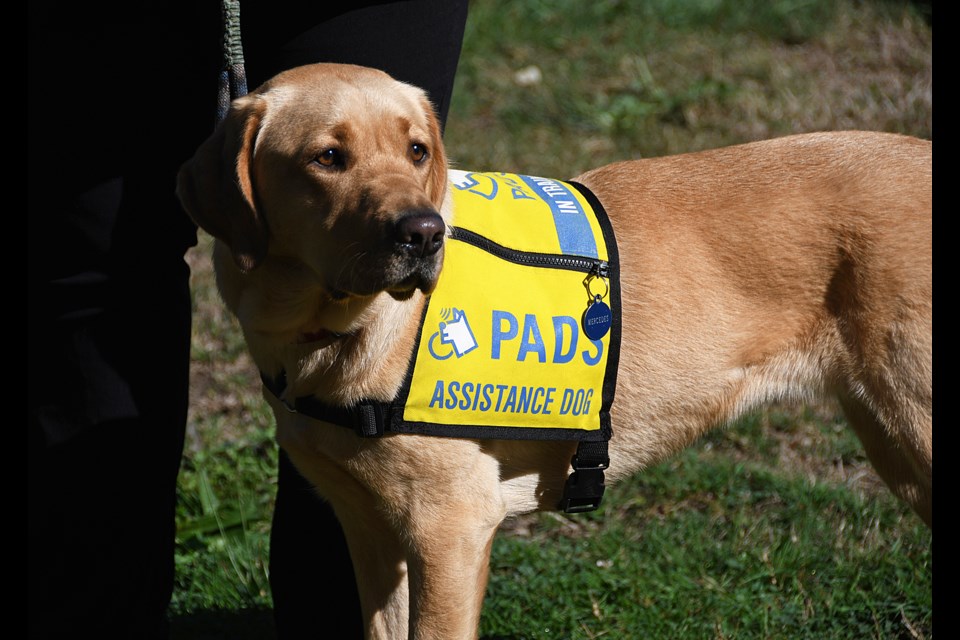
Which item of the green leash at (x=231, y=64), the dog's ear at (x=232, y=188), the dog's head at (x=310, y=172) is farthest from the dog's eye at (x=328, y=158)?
the green leash at (x=231, y=64)

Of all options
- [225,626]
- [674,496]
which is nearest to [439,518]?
[225,626]

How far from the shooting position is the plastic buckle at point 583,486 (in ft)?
9.70

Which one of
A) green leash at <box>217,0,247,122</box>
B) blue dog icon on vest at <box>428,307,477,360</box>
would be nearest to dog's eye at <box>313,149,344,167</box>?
green leash at <box>217,0,247,122</box>

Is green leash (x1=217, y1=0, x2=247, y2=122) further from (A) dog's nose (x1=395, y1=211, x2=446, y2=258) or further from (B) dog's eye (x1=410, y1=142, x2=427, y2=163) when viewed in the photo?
(A) dog's nose (x1=395, y1=211, x2=446, y2=258)

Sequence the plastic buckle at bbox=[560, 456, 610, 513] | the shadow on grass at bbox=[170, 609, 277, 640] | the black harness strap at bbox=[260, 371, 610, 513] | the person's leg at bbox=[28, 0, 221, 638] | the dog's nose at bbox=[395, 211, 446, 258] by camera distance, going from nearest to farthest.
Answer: the dog's nose at bbox=[395, 211, 446, 258] < the black harness strap at bbox=[260, 371, 610, 513] < the person's leg at bbox=[28, 0, 221, 638] < the plastic buckle at bbox=[560, 456, 610, 513] < the shadow on grass at bbox=[170, 609, 277, 640]

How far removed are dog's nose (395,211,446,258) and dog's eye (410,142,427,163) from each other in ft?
1.12

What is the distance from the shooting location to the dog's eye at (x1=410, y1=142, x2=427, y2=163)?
2709mm

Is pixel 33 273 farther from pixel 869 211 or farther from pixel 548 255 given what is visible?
pixel 869 211

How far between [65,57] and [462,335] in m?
1.24

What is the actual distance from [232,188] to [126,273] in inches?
21.9

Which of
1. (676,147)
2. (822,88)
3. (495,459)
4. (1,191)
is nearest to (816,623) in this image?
(495,459)

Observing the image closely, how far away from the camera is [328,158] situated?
8.46 feet

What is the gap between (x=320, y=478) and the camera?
2.82m

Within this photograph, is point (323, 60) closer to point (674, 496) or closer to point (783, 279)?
point (783, 279)
